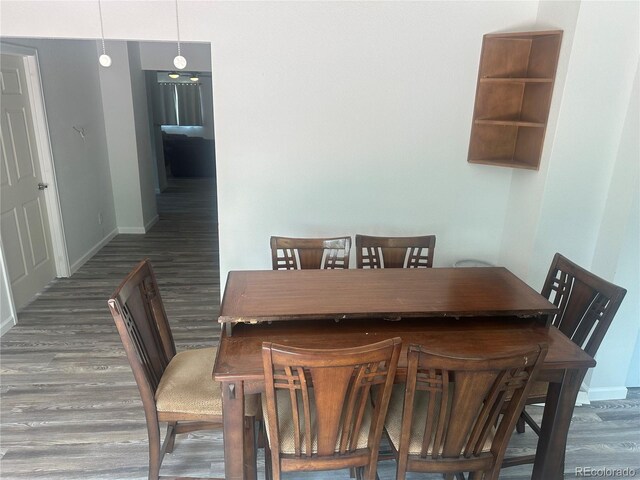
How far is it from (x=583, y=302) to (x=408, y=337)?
0.84 meters

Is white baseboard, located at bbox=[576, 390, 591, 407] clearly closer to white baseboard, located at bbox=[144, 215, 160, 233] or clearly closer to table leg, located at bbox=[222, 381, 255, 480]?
table leg, located at bbox=[222, 381, 255, 480]

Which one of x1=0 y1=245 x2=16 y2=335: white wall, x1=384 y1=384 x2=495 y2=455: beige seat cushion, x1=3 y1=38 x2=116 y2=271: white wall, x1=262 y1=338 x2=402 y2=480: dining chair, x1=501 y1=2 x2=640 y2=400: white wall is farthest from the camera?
x1=3 y1=38 x2=116 y2=271: white wall

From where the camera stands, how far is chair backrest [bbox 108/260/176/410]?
1640 millimetres

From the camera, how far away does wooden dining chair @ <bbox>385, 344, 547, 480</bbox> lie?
1.34 m

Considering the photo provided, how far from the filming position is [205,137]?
9.76 m

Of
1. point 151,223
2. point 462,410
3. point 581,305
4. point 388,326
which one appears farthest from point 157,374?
point 151,223

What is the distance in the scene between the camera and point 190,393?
1803mm

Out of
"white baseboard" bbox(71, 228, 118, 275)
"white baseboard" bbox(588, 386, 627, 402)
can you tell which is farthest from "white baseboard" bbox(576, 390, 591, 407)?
"white baseboard" bbox(71, 228, 118, 275)

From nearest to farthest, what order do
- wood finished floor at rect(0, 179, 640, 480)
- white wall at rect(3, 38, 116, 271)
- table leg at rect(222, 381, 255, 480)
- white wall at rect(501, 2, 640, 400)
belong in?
1. table leg at rect(222, 381, 255, 480)
2. wood finished floor at rect(0, 179, 640, 480)
3. white wall at rect(501, 2, 640, 400)
4. white wall at rect(3, 38, 116, 271)

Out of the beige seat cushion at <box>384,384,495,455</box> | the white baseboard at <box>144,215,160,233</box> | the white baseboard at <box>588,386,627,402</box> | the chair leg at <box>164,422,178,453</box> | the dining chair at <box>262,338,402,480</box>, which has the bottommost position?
the white baseboard at <box>588,386,627,402</box>

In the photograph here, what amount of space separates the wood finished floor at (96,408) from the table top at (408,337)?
78 centimetres

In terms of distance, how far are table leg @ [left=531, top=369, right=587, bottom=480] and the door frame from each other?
3.46 meters

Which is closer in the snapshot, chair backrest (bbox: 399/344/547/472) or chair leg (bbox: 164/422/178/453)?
chair backrest (bbox: 399/344/547/472)

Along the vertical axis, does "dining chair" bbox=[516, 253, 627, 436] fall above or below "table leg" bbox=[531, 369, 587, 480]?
above
